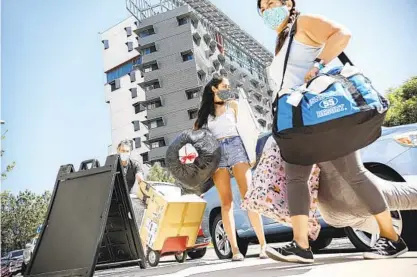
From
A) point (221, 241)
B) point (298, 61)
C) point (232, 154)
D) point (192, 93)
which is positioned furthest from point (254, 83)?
point (221, 241)

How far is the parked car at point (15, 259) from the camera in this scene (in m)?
2.06

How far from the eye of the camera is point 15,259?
2125mm

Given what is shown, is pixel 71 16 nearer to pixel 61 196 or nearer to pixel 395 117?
pixel 61 196

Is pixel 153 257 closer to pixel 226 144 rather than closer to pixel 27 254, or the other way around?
pixel 27 254

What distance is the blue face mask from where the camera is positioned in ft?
5.14

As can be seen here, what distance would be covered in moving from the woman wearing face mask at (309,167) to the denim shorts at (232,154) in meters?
0.74

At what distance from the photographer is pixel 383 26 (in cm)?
149

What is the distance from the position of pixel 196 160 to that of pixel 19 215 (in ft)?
2.94

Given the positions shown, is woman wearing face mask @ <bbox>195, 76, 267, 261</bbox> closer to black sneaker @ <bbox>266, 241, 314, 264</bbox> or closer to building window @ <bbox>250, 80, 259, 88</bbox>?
building window @ <bbox>250, 80, 259, 88</bbox>

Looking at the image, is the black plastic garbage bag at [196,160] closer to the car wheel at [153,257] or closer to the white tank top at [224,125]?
the white tank top at [224,125]

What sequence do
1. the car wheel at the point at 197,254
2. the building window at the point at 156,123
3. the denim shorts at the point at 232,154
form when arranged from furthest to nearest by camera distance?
the car wheel at the point at 197,254 → the building window at the point at 156,123 → the denim shorts at the point at 232,154

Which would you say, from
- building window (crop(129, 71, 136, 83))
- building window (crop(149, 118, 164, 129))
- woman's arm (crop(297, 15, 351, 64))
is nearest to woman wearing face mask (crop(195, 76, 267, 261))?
building window (crop(129, 71, 136, 83))

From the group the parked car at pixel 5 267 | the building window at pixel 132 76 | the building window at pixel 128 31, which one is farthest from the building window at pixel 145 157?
the parked car at pixel 5 267

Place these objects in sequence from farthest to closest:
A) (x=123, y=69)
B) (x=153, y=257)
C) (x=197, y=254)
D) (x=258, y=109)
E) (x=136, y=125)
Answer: (x=197, y=254)
(x=153, y=257)
(x=136, y=125)
(x=123, y=69)
(x=258, y=109)
